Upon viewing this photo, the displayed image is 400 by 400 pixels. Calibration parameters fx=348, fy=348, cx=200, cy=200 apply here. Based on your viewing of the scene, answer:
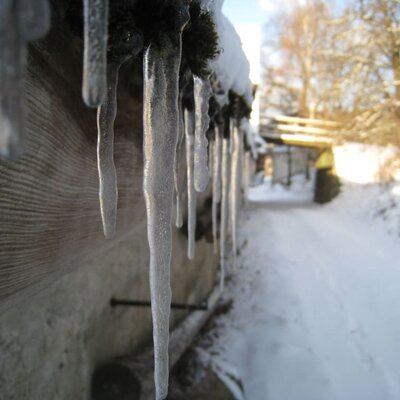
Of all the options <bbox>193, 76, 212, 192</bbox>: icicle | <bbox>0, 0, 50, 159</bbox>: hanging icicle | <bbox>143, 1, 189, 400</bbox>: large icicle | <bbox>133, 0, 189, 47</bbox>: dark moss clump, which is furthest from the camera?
<bbox>193, 76, 212, 192</bbox>: icicle

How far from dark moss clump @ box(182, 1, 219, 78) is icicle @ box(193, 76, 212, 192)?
4.9 inches

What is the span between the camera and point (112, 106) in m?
1.11

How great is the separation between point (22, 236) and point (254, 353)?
12.2 feet

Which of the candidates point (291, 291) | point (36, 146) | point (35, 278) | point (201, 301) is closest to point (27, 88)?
point (36, 146)

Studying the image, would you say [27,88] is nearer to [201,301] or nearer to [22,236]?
[22,236]

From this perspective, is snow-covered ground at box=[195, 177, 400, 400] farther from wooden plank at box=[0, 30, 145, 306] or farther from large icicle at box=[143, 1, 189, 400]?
wooden plank at box=[0, 30, 145, 306]

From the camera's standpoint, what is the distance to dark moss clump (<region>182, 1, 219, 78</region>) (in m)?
1.15

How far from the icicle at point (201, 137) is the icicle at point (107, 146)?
0.43 metres

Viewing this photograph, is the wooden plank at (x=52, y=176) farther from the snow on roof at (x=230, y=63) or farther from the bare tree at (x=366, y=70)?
the bare tree at (x=366, y=70)

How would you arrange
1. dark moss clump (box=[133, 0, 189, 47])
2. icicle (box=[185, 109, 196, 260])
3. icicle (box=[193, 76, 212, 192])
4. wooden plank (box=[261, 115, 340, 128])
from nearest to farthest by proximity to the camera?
dark moss clump (box=[133, 0, 189, 47]) < icicle (box=[193, 76, 212, 192]) < icicle (box=[185, 109, 196, 260]) < wooden plank (box=[261, 115, 340, 128])

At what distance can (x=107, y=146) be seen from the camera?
1146mm

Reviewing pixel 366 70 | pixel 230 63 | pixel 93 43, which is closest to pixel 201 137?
pixel 230 63

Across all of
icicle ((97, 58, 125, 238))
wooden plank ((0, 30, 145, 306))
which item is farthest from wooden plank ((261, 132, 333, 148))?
icicle ((97, 58, 125, 238))

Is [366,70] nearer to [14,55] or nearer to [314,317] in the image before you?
[314,317]
